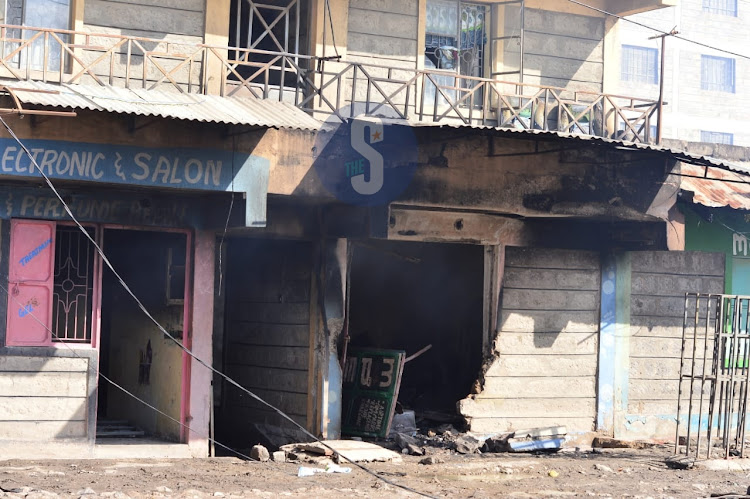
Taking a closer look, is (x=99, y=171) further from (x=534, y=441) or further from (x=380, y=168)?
(x=534, y=441)

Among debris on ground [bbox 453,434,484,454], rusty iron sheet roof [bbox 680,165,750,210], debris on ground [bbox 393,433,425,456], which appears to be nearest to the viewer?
debris on ground [bbox 393,433,425,456]

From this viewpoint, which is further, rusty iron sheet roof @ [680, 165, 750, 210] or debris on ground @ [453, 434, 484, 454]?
rusty iron sheet roof @ [680, 165, 750, 210]

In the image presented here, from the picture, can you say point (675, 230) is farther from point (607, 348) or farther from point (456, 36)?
point (456, 36)

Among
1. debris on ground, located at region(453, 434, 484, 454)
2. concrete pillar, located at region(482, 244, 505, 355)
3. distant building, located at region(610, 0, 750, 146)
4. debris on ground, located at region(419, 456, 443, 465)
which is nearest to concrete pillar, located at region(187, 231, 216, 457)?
debris on ground, located at region(419, 456, 443, 465)

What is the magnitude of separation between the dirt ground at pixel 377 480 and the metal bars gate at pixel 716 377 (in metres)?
0.67

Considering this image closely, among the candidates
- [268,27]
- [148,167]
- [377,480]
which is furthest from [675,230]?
[148,167]

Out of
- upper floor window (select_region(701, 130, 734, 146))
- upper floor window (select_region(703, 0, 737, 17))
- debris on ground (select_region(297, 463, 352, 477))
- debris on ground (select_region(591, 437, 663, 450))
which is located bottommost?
debris on ground (select_region(591, 437, 663, 450))

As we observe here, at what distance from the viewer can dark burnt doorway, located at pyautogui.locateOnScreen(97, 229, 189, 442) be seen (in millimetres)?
13469

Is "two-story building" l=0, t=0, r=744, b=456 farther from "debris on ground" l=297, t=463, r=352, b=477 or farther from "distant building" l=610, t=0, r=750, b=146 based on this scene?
"distant building" l=610, t=0, r=750, b=146

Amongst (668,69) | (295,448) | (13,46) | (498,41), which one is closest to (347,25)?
(498,41)

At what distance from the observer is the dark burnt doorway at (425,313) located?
1605cm

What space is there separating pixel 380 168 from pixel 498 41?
174 inches

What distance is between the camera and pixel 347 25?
15.0 meters

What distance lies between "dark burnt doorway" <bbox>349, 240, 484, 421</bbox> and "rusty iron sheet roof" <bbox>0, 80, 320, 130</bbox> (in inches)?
165
